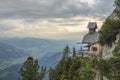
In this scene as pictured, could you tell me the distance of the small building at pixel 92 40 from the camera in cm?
7976

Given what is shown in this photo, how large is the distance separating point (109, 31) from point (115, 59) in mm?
11750

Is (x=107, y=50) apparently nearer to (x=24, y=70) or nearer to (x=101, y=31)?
(x=101, y=31)

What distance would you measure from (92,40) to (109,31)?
2349cm

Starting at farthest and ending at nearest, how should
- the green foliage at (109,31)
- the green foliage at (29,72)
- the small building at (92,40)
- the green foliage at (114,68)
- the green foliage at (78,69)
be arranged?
the green foliage at (29,72) < the small building at (92,40) < the green foliage at (78,69) < the green foliage at (109,31) < the green foliage at (114,68)

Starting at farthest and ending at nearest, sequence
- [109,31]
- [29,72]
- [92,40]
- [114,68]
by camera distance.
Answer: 1. [92,40]
2. [29,72]
3. [109,31]
4. [114,68]

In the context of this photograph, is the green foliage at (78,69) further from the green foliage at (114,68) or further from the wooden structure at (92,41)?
the green foliage at (114,68)

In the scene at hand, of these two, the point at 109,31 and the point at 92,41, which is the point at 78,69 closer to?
the point at 109,31

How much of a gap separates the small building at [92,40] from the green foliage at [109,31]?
13.5 metres

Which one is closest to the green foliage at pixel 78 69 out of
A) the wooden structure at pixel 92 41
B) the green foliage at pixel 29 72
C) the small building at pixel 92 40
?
the wooden structure at pixel 92 41

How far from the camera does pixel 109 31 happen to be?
6156cm

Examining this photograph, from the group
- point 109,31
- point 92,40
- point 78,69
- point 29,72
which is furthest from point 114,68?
point 29,72

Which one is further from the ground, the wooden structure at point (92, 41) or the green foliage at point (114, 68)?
the wooden structure at point (92, 41)

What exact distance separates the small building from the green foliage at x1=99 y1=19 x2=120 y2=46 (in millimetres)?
13473

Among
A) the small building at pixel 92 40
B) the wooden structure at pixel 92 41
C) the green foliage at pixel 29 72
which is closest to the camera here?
the wooden structure at pixel 92 41
